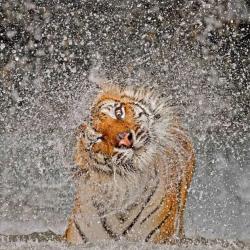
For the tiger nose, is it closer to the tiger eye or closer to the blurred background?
the tiger eye

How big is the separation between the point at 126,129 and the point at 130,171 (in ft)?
A: 0.47

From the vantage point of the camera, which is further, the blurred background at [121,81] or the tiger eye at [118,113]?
the blurred background at [121,81]

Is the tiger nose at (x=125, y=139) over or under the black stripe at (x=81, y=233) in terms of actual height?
over

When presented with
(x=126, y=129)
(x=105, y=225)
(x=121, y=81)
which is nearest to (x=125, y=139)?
(x=126, y=129)

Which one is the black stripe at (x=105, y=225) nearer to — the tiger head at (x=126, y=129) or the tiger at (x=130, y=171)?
the tiger at (x=130, y=171)

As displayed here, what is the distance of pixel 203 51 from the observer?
280 cm

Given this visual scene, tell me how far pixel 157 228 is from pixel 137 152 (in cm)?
21

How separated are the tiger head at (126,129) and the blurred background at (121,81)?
23cm

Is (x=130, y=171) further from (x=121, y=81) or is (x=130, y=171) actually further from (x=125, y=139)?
(x=121, y=81)

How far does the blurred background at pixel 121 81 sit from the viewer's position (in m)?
2.75

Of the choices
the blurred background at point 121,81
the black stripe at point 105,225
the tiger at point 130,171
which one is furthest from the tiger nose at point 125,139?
the blurred background at point 121,81

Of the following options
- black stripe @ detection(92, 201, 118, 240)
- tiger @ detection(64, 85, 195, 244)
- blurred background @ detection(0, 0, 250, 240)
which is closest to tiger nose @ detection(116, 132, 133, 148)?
tiger @ detection(64, 85, 195, 244)

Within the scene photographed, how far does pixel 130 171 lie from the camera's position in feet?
8.14

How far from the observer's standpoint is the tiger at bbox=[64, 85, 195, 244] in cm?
240
